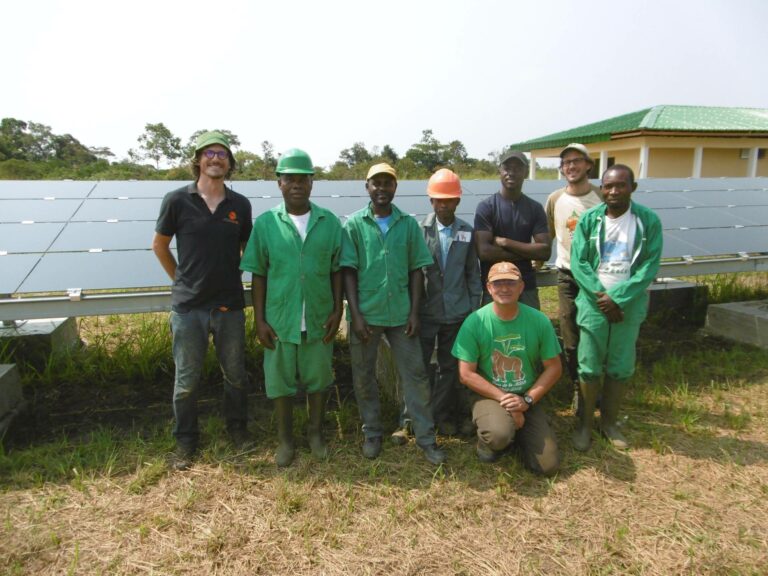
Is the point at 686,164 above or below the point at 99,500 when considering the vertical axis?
above

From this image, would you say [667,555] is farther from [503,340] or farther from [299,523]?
[299,523]

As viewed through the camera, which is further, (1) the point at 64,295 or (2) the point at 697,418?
(2) the point at 697,418

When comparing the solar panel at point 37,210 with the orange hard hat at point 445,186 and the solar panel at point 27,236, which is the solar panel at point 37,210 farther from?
the orange hard hat at point 445,186

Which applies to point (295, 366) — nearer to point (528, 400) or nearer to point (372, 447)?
point (372, 447)

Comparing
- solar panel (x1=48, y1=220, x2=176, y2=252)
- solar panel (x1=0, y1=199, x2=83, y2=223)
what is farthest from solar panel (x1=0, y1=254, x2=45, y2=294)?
solar panel (x1=0, y1=199, x2=83, y2=223)

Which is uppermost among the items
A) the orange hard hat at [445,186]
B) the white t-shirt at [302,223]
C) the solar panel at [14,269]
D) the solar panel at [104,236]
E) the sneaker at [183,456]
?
the orange hard hat at [445,186]

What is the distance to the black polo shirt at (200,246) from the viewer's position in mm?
3217

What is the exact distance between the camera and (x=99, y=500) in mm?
3057

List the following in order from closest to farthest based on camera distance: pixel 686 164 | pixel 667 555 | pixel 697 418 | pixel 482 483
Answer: pixel 667 555 < pixel 482 483 < pixel 697 418 < pixel 686 164

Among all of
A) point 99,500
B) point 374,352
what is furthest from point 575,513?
point 99,500

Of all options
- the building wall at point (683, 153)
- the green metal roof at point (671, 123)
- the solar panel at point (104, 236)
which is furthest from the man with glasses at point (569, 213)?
the building wall at point (683, 153)

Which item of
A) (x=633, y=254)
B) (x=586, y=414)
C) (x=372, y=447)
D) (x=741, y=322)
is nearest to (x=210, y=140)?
(x=372, y=447)

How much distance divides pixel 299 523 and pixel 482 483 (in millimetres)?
1161

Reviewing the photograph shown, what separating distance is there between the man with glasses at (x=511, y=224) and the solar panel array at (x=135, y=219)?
1.41 metres
